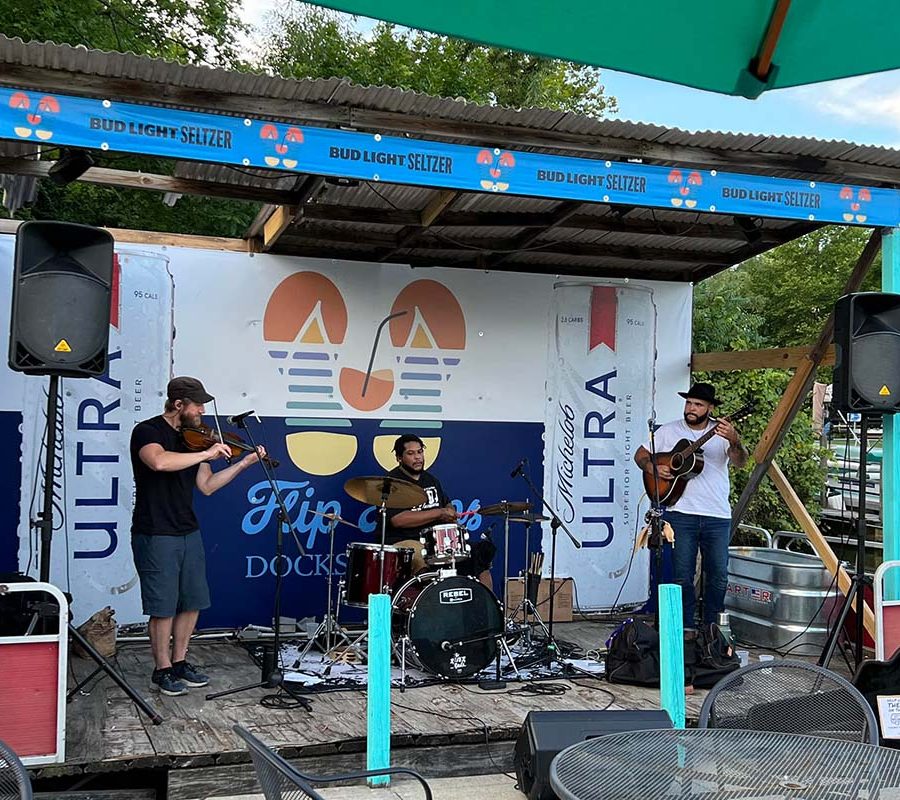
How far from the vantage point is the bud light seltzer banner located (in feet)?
25.3

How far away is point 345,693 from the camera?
5395mm

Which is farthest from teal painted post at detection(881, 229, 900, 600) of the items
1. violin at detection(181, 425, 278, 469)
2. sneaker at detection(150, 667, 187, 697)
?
sneaker at detection(150, 667, 187, 697)

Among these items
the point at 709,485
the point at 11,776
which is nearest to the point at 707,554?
the point at 709,485

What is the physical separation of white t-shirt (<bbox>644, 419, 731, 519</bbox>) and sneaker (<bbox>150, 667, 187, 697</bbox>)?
326 centimetres

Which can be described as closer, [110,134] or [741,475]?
[110,134]

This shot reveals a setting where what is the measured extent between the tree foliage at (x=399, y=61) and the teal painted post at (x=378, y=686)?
1350 centimetres

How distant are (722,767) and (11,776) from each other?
186 cm

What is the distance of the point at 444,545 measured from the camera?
19.4ft

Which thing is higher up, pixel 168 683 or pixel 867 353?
pixel 867 353

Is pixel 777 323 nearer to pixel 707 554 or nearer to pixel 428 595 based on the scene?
pixel 707 554

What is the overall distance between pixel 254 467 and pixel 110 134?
9.82 ft

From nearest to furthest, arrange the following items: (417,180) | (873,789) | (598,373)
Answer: (873,789), (417,180), (598,373)

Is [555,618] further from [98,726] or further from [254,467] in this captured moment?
[98,726]

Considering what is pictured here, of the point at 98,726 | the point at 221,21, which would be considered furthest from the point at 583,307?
the point at 221,21
